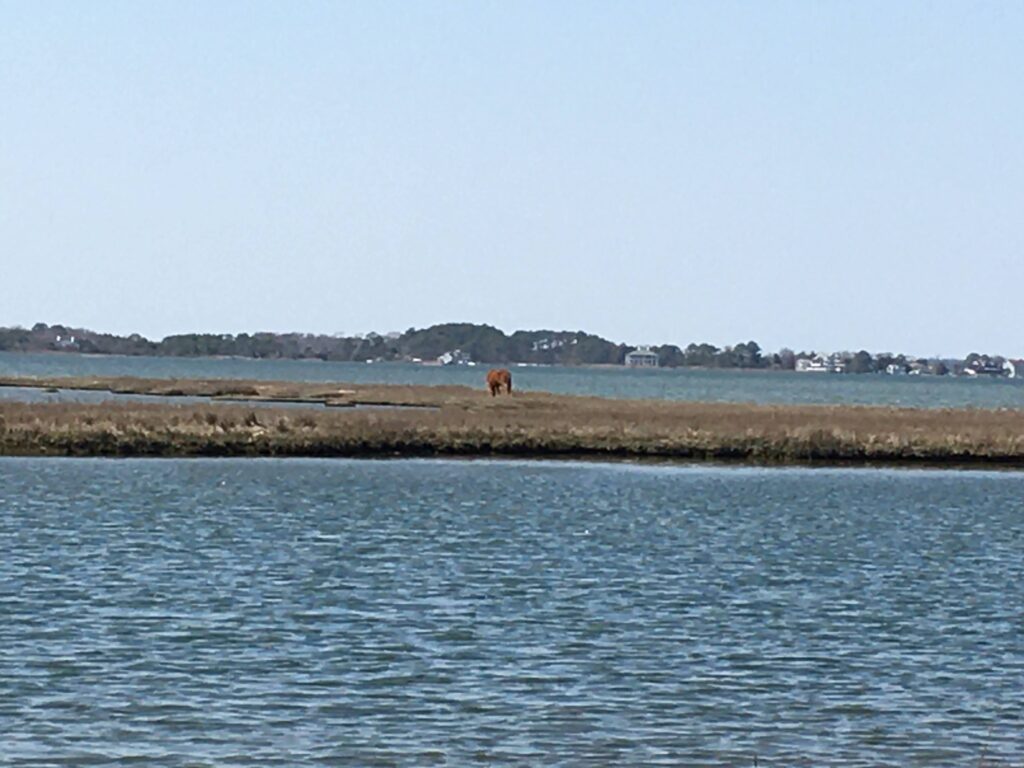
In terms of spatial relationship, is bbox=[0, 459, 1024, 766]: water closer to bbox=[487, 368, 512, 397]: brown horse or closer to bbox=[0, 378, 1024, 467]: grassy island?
bbox=[0, 378, 1024, 467]: grassy island

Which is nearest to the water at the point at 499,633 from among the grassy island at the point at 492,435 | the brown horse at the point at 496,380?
the grassy island at the point at 492,435

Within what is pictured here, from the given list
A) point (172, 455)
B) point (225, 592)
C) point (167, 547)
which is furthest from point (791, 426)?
point (225, 592)

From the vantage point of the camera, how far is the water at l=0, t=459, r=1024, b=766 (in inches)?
684

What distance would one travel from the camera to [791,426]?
63250 mm

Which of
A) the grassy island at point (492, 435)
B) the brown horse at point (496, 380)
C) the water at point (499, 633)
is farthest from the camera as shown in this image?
the brown horse at point (496, 380)

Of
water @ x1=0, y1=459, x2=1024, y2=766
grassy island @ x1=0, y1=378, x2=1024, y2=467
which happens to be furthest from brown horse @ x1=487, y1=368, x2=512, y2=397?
water @ x1=0, y1=459, x2=1024, y2=766

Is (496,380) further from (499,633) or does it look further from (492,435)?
(499,633)

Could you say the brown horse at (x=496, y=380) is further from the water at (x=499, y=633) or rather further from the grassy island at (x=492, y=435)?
the water at (x=499, y=633)

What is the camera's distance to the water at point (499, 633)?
17.4 meters

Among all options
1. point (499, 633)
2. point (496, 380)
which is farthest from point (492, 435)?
point (496, 380)

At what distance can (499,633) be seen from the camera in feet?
76.4

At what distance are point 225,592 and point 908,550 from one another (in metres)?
13.9

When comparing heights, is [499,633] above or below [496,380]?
below

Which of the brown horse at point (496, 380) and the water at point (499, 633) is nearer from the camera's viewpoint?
the water at point (499, 633)
